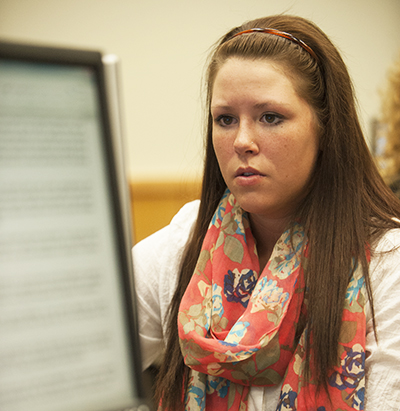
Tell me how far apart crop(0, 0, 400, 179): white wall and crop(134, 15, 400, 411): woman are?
1.29 metres

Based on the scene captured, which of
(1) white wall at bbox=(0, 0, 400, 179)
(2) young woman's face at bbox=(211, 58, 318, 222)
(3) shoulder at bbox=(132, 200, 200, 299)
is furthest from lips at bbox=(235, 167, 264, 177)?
(1) white wall at bbox=(0, 0, 400, 179)

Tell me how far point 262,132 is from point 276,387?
53cm

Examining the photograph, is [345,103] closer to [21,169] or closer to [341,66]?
[341,66]

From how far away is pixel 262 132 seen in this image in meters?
0.88

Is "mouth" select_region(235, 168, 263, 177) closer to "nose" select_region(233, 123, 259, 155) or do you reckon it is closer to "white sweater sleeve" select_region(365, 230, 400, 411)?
"nose" select_region(233, 123, 259, 155)

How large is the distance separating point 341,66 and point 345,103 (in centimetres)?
8

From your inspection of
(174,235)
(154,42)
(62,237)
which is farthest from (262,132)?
(154,42)

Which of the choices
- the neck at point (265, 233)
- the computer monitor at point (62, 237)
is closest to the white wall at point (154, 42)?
the neck at point (265, 233)

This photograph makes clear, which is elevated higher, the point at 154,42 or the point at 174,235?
the point at 154,42

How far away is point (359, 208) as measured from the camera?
0.93m

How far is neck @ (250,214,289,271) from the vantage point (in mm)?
1046

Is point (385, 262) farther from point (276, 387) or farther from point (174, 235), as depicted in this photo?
point (174, 235)

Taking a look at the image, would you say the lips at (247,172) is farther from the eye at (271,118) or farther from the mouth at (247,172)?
the eye at (271,118)

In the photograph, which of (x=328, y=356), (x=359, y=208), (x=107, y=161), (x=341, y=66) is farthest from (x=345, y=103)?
(x=107, y=161)
